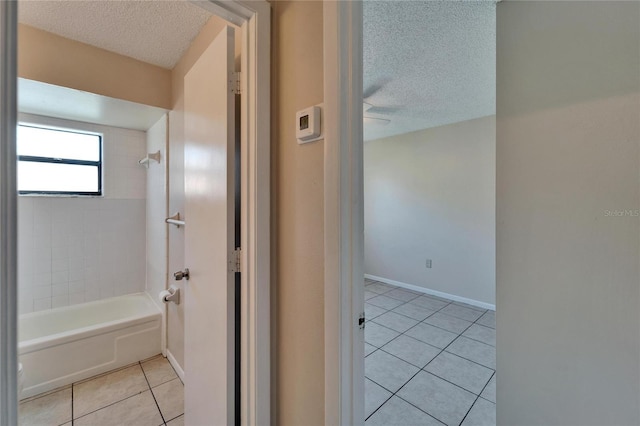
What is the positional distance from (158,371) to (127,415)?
438mm

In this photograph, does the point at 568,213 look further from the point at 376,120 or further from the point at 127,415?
the point at 127,415

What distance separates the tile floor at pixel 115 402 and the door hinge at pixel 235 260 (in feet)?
4.23

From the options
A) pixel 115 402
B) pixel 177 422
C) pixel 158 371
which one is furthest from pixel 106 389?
pixel 177 422

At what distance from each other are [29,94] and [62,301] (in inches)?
71.5

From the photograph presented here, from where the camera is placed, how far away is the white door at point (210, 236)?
3.47 ft

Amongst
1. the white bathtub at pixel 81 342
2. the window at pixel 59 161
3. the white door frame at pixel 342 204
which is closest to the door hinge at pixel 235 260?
the white door frame at pixel 342 204

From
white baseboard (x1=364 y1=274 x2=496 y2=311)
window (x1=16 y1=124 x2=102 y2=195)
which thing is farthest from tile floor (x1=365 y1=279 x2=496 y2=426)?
window (x1=16 y1=124 x2=102 y2=195)

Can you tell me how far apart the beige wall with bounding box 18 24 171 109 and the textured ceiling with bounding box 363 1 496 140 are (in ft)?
5.49

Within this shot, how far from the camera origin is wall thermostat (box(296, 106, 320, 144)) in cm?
86

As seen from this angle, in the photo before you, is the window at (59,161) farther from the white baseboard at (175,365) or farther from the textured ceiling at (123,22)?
the white baseboard at (175,365)

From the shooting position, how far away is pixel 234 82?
108cm

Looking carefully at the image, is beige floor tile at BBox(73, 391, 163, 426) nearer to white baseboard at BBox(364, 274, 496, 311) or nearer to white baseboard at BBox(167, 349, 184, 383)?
white baseboard at BBox(167, 349, 184, 383)

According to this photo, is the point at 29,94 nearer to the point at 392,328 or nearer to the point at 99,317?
Result: the point at 99,317

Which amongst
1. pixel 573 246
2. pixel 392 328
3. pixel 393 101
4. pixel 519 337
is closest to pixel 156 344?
pixel 392 328
